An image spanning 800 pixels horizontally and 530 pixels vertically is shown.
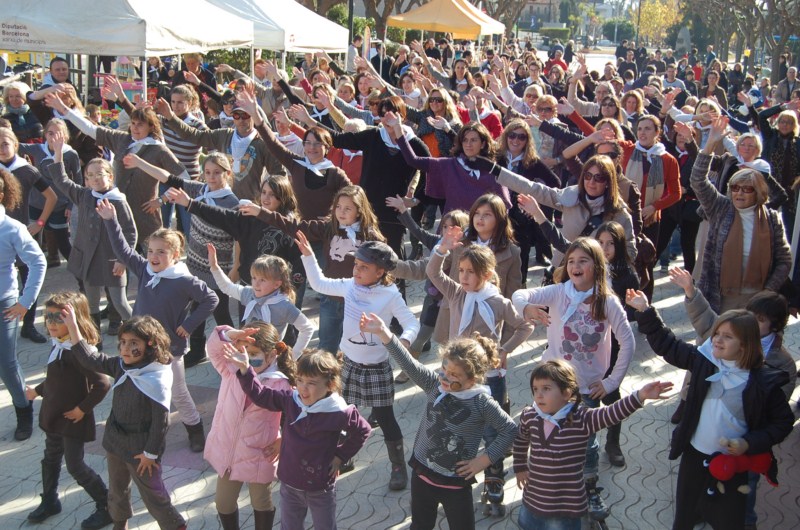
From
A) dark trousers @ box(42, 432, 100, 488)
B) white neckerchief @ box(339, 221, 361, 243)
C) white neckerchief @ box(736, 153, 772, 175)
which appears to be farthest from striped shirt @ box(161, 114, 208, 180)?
white neckerchief @ box(736, 153, 772, 175)

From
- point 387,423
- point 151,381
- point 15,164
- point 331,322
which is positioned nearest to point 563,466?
point 387,423

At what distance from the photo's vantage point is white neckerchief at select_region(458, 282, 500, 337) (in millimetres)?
5078

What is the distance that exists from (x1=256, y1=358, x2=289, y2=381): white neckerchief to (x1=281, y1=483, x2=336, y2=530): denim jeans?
0.57m

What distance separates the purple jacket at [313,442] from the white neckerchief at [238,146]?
4.30m

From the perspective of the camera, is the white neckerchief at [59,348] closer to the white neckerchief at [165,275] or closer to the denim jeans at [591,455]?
the white neckerchief at [165,275]

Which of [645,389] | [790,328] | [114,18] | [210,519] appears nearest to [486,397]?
[645,389]

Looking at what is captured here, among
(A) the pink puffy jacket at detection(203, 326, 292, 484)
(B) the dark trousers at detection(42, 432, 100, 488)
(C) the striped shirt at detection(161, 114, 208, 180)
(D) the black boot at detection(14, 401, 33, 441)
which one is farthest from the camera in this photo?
(C) the striped shirt at detection(161, 114, 208, 180)

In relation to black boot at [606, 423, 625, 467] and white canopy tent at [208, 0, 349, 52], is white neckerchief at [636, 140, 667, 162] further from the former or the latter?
white canopy tent at [208, 0, 349, 52]

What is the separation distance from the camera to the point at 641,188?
8.16 metres

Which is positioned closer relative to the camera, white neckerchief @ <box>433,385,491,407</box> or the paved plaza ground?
white neckerchief @ <box>433,385,491,407</box>

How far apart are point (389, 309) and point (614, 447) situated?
1777 millimetres

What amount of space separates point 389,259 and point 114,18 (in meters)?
6.54

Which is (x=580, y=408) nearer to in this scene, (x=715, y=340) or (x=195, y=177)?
(x=715, y=340)

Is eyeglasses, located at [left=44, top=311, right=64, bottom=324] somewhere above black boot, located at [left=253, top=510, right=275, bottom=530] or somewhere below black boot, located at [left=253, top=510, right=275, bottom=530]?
above
